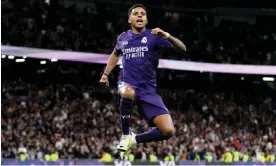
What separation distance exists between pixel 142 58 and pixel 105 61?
17.6 meters

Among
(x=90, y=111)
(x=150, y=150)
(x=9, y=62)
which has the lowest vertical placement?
(x=150, y=150)

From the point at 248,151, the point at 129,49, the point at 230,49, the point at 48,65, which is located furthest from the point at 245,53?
the point at 129,49

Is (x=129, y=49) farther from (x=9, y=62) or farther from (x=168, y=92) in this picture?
(x=168, y=92)

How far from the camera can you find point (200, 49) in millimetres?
30562

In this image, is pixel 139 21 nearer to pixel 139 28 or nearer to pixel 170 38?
pixel 139 28

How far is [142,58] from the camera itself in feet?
25.5

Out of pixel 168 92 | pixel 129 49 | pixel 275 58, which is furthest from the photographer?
pixel 275 58

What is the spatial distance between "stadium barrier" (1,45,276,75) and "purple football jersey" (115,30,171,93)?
15.1 metres

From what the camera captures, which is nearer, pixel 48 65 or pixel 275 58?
pixel 48 65

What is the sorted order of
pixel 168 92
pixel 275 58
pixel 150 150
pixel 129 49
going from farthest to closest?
pixel 275 58, pixel 168 92, pixel 150 150, pixel 129 49

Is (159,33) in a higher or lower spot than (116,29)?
lower

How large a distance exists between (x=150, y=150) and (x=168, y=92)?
6.36 metres

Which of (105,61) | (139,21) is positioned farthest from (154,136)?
(105,61)

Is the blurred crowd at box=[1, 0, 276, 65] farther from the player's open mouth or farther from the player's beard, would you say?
the player's open mouth
